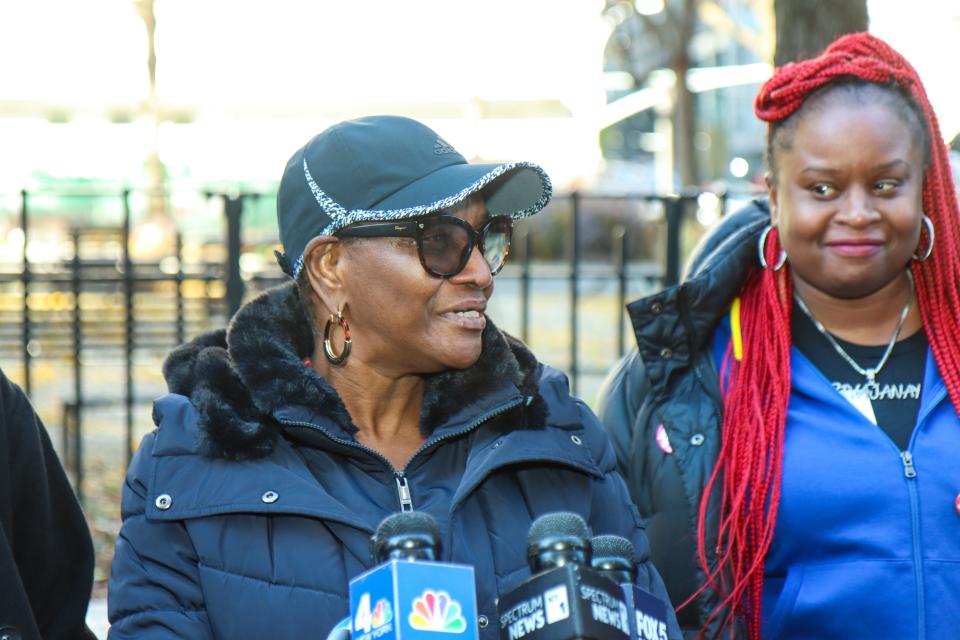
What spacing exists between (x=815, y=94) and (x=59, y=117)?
23.1 meters

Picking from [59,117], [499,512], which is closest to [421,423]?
[499,512]

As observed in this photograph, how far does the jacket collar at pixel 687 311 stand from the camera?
3.30 meters

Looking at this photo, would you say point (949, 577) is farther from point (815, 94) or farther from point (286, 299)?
point (286, 299)

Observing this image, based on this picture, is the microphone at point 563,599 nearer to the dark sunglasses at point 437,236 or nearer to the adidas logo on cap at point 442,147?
the dark sunglasses at point 437,236

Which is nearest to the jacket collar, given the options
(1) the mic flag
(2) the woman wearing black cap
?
(2) the woman wearing black cap

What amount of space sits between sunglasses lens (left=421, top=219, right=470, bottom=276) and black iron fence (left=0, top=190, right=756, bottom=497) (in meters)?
3.81

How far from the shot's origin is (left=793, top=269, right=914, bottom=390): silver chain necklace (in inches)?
123

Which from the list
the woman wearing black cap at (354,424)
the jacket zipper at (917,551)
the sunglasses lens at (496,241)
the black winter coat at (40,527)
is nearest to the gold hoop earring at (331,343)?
the woman wearing black cap at (354,424)

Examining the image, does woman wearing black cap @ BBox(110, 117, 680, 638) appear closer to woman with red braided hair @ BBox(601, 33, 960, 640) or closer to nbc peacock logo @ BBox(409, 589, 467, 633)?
woman with red braided hair @ BBox(601, 33, 960, 640)

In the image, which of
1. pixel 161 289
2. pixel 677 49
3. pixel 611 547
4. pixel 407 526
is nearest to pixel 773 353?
pixel 611 547

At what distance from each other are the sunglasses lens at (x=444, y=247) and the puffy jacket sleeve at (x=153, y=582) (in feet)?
2.38

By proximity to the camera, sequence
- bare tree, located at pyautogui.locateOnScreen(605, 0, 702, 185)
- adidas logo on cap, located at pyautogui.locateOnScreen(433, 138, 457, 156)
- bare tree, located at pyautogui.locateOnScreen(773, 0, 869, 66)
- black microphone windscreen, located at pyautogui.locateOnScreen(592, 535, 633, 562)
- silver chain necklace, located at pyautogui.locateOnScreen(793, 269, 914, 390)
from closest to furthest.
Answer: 1. black microphone windscreen, located at pyautogui.locateOnScreen(592, 535, 633, 562)
2. adidas logo on cap, located at pyautogui.locateOnScreen(433, 138, 457, 156)
3. silver chain necklace, located at pyautogui.locateOnScreen(793, 269, 914, 390)
4. bare tree, located at pyautogui.locateOnScreen(773, 0, 869, 66)
5. bare tree, located at pyautogui.locateOnScreen(605, 0, 702, 185)

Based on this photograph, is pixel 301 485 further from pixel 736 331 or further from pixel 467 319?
pixel 736 331

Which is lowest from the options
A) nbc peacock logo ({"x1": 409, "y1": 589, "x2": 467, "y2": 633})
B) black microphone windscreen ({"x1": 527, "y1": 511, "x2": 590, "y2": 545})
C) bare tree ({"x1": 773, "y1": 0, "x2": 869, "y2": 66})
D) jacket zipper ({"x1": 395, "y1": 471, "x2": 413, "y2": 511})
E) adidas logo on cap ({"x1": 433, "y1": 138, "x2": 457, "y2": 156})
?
jacket zipper ({"x1": 395, "y1": 471, "x2": 413, "y2": 511})
